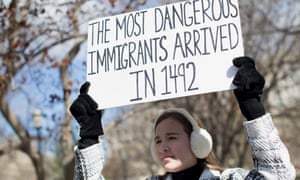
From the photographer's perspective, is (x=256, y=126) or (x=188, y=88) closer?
(x=256, y=126)

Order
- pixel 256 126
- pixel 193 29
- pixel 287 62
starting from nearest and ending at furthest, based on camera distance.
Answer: pixel 256 126
pixel 193 29
pixel 287 62

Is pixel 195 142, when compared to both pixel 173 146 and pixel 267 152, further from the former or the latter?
pixel 267 152

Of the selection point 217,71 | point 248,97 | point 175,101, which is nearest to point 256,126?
point 248,97

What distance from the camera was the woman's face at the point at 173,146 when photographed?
278cm

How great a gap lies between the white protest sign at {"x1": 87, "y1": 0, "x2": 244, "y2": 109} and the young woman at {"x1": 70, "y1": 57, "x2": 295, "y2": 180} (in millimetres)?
127

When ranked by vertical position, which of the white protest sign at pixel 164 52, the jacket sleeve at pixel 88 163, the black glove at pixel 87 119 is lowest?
the jacket sleeve at pixel 88 163

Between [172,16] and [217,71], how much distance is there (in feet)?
1.61

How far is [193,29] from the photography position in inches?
109

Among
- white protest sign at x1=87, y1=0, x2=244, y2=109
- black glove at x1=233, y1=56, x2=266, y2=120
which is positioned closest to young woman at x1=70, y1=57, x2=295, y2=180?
black glove at x1=233, y1=56, x2=266, y2=120

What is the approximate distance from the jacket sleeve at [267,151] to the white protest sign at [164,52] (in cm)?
26

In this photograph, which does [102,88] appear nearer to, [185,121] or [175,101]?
[185,121]

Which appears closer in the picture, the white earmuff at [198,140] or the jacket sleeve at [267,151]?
the jacket sleeve at [267,151]

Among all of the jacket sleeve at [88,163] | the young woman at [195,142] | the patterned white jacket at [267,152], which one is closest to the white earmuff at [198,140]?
the young woman at [195,142]

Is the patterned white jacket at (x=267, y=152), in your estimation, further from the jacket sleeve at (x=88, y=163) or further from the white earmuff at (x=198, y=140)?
the jacket sleeve at (x=88, y=163)
